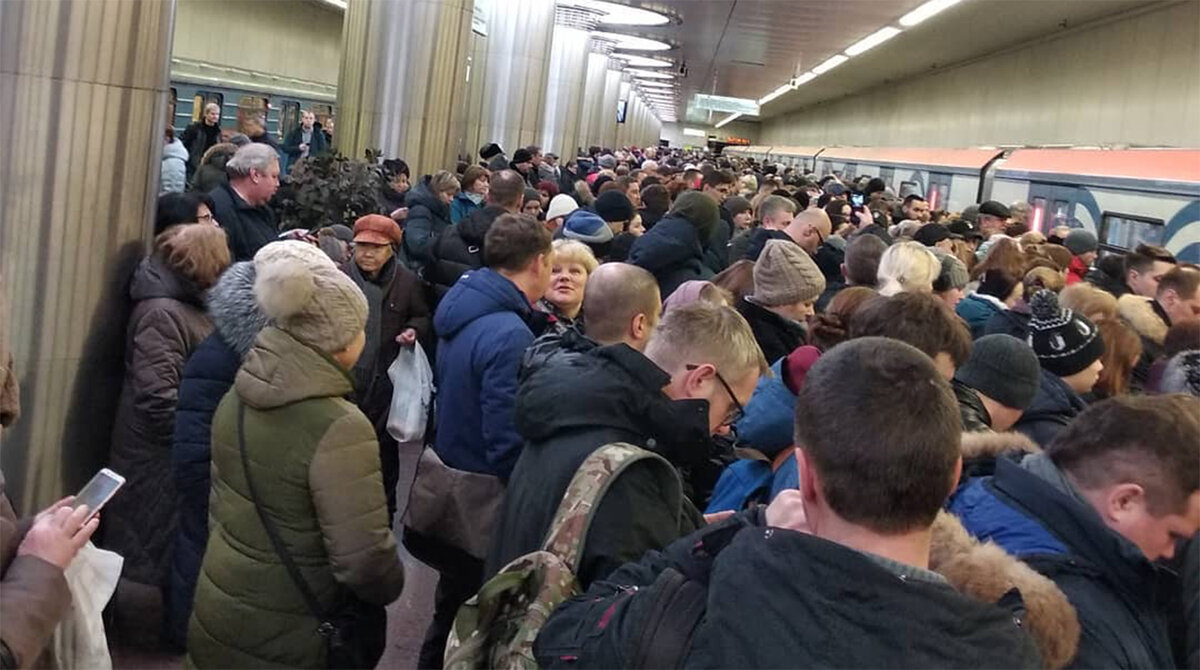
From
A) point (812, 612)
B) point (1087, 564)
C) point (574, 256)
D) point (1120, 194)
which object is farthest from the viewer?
point (1120, 194)

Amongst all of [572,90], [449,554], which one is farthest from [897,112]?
[449,554]

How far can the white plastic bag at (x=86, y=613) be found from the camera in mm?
2252

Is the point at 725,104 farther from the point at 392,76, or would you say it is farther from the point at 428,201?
the point at 428,201

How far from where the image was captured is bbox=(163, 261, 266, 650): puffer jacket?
3.51m

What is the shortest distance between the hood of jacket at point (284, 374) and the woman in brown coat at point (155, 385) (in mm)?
1260

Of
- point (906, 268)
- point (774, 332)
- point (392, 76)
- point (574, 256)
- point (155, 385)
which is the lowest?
point (155, 385)

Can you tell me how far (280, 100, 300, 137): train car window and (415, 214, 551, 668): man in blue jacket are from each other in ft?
68.7

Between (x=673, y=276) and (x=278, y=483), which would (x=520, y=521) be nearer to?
(x=278, y=483)

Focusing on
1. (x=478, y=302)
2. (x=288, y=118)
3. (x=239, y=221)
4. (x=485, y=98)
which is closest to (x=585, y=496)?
(x=478, y=302)

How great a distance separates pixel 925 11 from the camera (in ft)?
65.6

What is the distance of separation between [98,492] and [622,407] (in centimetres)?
113

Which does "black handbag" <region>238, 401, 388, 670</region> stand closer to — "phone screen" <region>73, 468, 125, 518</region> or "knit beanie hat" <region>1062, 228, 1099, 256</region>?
"phone screen" <region>73, 468, 125, 518</region>

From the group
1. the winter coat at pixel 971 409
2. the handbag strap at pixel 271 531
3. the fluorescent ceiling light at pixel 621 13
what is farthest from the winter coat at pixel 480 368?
the fluorescent ceiling light at pixel 621 13

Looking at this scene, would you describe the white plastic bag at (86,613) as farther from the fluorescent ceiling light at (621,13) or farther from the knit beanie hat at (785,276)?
the fluorescent ceiling light at (621,13)
